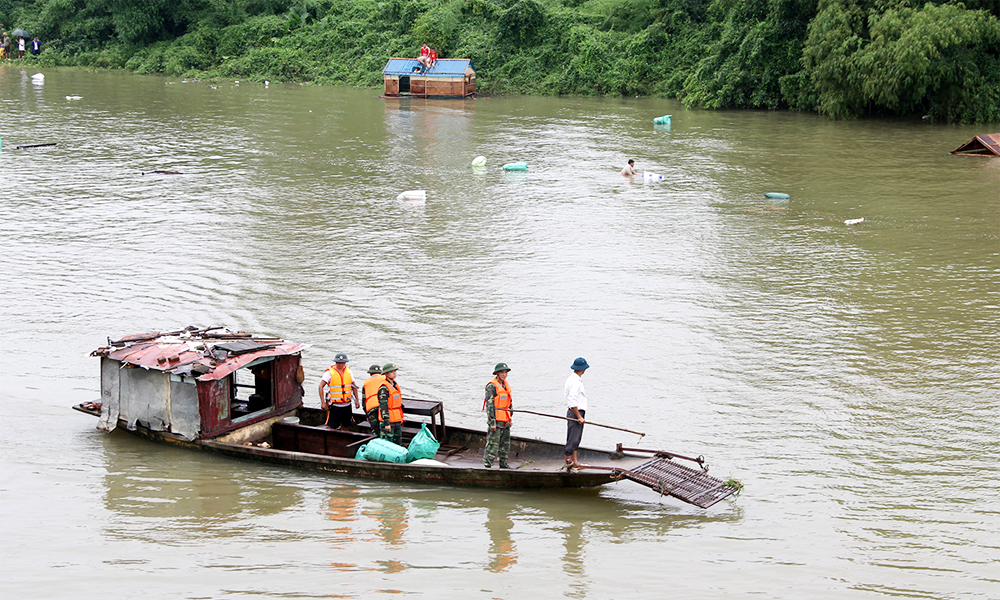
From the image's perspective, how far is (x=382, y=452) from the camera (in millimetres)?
12484

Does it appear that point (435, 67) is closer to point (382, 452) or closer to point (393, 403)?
point (393, 403)

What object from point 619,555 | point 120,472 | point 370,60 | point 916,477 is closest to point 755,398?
point 916,477

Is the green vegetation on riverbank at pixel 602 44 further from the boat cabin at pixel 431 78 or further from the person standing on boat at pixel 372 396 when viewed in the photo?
the person standing on boat at pixel 372 396

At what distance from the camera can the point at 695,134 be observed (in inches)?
1603

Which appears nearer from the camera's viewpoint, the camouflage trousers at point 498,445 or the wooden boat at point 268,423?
the wooden boat at point 268,423

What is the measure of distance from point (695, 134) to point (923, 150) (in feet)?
29.0

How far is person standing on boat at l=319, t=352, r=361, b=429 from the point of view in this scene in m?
13.5

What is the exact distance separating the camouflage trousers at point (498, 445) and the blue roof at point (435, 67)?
43095 mm

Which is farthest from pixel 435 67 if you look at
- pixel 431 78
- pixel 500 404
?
pixel 500 404

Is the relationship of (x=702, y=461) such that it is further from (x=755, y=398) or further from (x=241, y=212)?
(x=241, y=212)

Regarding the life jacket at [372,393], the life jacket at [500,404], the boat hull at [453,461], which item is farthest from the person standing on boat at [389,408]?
the life jacket at [500,404]

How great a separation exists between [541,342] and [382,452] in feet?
18.9

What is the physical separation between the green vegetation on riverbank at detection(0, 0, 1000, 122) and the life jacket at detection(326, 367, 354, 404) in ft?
106

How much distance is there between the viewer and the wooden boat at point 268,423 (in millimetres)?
11984
